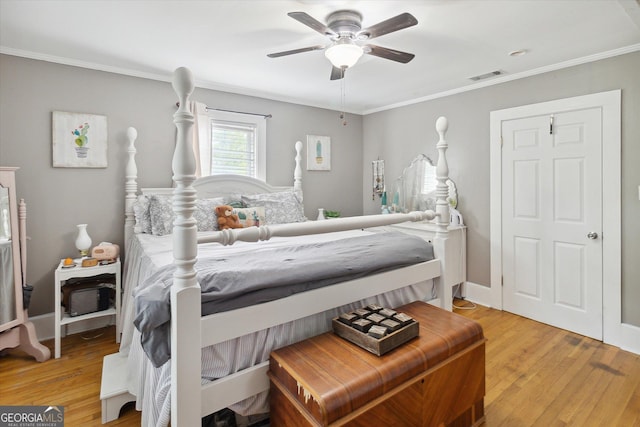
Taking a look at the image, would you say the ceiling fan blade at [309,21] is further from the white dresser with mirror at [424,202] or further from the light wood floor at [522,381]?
the light wood floor at [522,381]

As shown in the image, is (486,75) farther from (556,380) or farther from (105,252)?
(105,252)

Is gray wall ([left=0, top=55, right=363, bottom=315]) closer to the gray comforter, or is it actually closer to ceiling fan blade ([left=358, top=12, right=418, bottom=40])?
the gray comforter

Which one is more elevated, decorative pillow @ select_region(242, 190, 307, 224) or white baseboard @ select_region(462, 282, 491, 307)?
decorative pillow @ select_region(242, 190, 307, 224)

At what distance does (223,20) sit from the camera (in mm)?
2176


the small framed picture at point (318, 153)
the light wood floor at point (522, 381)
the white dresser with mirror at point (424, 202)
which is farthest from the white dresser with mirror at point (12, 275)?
the white dresser with mirror at point (424, 202)

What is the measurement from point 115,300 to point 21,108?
5.71ft

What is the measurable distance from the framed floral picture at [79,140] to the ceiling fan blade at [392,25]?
2.44 m

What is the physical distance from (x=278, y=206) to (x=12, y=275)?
7.07ft

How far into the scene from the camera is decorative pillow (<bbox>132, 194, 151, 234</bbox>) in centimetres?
294

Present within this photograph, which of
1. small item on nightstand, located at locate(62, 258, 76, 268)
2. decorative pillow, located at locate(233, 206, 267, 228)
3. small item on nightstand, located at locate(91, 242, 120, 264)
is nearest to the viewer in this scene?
small item on nightstand, located at locate(62, 258, 76, 268)

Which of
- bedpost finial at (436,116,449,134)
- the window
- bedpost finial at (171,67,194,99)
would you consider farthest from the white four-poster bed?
the window

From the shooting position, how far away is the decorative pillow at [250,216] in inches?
121

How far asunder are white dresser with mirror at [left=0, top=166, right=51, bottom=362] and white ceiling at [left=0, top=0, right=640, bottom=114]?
1112 millimetres

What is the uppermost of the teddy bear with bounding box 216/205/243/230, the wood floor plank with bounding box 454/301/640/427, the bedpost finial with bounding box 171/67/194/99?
the bedpost finial with bounding box 171/67/194/99
